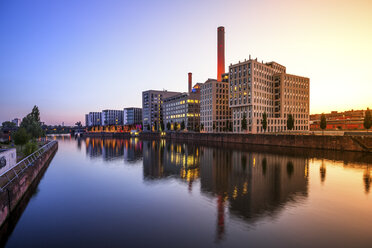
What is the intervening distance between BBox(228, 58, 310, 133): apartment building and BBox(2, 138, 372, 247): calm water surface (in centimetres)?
8950

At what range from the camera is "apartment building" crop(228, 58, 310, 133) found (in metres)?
123

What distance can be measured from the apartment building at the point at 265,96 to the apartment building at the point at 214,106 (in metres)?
21.8

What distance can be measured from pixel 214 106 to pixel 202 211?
450 feet

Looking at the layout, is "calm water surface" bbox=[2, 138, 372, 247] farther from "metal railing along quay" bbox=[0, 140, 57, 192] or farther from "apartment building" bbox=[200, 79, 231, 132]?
"apartment building" bbox=[200, 79, 231, 132]

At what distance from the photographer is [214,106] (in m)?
155

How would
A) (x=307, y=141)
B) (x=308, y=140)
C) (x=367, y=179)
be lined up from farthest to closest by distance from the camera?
(x=307, y=141), (x=308, y=140), (x=367, y=179)

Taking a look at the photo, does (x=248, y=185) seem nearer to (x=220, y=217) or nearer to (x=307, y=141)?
(x=220, y=217)

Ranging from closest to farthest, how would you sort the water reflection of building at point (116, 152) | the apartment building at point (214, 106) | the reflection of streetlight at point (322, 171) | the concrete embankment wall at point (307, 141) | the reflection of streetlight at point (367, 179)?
the reflection of streetlight at point (367, 179), the reflection of streetlight at point (322, 171), the concrete embankment wall at point (307, 141), the water reflection of building at point (116, 152), the apartment building at point (214, 106)

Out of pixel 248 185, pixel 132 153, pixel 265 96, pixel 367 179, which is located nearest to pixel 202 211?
pixel 248 185

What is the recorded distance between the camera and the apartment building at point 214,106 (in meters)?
155

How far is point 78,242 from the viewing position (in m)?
15.8

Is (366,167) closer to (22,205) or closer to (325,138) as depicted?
(325,138)

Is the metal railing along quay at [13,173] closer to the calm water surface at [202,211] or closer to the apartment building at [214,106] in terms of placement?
the calm water surface at [202,211]

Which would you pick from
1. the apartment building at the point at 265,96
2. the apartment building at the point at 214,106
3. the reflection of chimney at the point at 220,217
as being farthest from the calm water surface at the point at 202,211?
the apartment building at the point at 214,106
